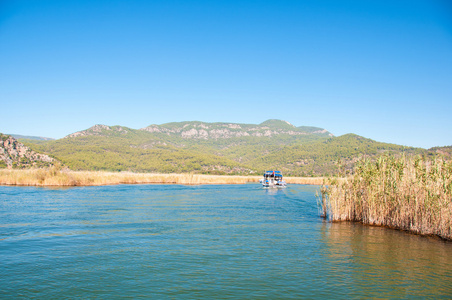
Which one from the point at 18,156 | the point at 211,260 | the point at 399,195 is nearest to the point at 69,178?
the point at 211,260

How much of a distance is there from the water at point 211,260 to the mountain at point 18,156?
6644cm

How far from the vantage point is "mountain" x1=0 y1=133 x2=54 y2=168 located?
246 ft

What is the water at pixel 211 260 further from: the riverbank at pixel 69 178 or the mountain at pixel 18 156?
the mountain at pixel 18 156

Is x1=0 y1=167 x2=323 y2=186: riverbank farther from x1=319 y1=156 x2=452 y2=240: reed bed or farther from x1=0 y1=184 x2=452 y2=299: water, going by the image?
x1=319 y1=156 x2=452 y2=240: reed bed

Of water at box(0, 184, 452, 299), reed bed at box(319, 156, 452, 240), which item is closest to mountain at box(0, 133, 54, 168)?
water at box(0, 184, 452, 299)

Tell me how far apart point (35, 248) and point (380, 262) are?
13598 mm

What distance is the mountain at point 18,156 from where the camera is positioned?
75.1 metres

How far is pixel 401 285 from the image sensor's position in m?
9.60

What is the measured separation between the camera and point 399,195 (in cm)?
1669

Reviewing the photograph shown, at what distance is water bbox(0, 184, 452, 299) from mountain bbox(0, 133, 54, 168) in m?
66.4

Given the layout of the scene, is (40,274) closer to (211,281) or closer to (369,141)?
(211,281)

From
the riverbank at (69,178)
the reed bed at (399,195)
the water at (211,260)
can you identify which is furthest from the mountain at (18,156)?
the reed bed at (399,195)

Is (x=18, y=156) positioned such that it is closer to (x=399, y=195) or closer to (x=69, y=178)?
(x=69, y=178)

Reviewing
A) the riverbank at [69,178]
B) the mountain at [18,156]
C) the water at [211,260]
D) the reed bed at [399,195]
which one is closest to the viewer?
the water at [211,260]
